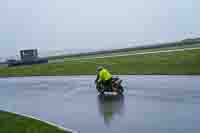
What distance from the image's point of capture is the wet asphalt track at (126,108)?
31.3 ft

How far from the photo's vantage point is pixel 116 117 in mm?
11125

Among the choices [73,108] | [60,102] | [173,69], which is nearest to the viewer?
[73,108]

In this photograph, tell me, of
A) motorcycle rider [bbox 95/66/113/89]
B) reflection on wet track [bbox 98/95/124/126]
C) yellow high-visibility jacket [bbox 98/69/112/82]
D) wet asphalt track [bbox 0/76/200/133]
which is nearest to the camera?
wet asphalt track [bbox 0/76/200/133]

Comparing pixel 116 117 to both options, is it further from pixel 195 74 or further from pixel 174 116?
pixel 195 74

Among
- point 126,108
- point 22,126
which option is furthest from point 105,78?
point 22,126

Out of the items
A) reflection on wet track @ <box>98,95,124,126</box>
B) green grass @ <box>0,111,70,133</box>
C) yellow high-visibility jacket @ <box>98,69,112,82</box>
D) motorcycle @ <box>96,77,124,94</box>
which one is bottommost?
green grass @ <box>0,111,70,133</box>

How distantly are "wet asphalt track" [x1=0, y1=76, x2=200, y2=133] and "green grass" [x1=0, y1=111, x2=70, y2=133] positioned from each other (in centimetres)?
74

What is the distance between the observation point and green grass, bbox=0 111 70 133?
10062 millimetres

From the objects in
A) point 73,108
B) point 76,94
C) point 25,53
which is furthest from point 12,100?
point 25,53

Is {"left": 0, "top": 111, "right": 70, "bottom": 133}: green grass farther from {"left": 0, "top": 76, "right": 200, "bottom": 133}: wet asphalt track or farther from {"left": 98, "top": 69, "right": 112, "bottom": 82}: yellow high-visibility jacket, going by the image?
{"left": 98, "top": 69, "right": 112, "bottom": 82}: yellow high-visibility jacket

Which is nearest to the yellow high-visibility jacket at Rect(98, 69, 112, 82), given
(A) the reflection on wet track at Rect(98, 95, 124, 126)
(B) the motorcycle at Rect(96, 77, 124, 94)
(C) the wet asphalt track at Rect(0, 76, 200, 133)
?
(B) the motorcycle at Rect(96, 77, 124, 94)

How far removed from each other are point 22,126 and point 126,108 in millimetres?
3916

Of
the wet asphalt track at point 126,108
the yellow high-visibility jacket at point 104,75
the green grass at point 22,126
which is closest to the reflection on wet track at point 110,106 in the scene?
the wet asphalt track at point 126,108

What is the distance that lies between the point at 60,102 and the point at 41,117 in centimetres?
301
